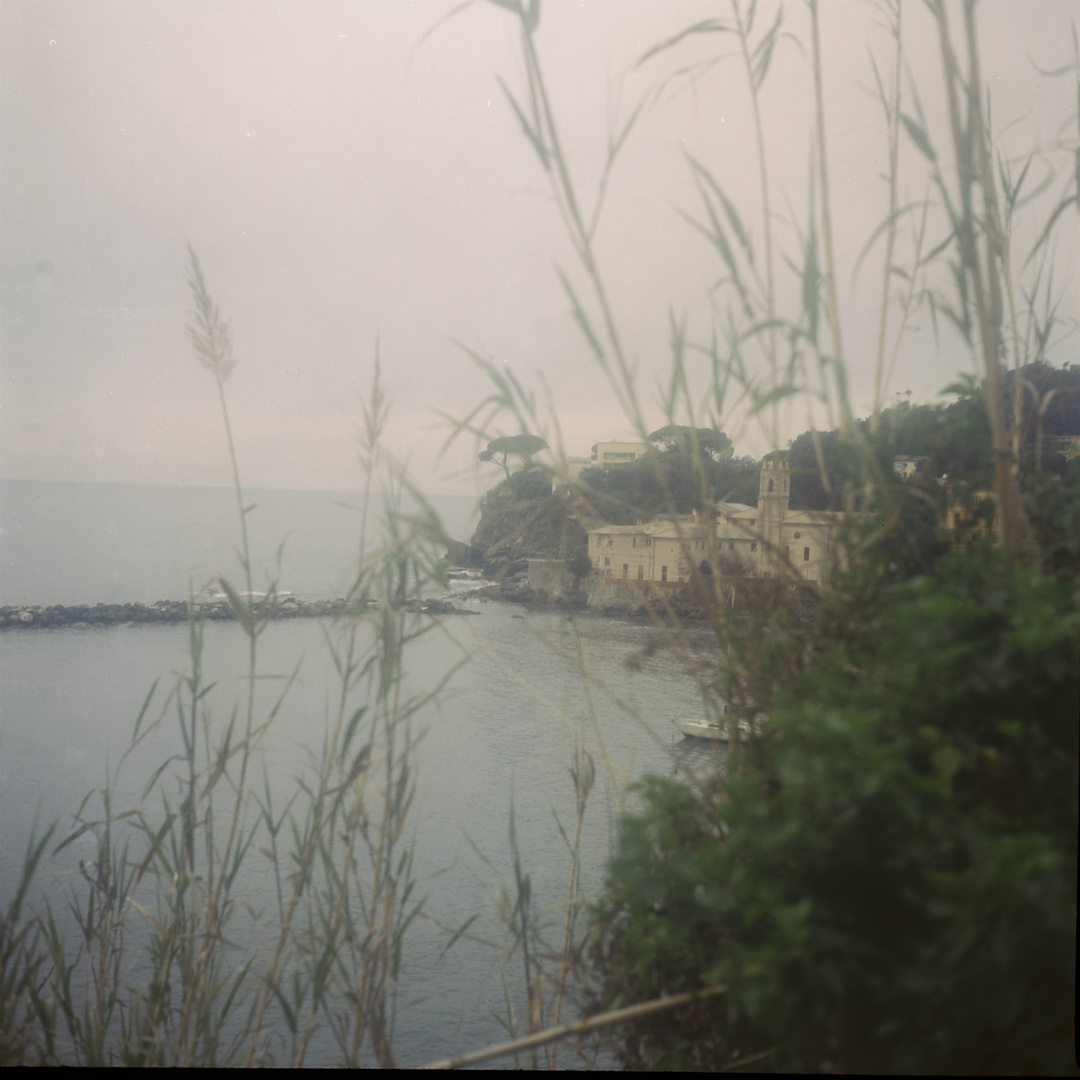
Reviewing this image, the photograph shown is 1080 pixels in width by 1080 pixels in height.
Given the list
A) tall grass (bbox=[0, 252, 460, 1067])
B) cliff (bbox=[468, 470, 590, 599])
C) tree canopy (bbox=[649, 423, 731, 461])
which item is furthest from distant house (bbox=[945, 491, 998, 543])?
tall grass (bbox=[0, 252, 460, 1067])

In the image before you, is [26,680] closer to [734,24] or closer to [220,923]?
[220,923]

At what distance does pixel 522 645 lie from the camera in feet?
15.5

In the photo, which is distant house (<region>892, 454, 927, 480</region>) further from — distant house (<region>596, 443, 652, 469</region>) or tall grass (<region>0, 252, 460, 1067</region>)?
tall grass (<region>0, 252, 460, 1067</region>)

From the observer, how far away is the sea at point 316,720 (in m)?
2.26

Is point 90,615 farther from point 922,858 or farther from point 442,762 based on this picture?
point 922,858

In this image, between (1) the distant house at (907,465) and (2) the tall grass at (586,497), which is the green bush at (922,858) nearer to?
(2) the tall grass at (586,497)

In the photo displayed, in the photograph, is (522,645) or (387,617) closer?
(387,617)

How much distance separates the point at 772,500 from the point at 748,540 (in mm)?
97

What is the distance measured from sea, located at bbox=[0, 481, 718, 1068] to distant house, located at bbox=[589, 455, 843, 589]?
45 cm

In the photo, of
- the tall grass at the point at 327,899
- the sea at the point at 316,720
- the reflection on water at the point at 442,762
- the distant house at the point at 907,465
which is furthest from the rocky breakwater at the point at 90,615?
the distant house at the point at 907,465

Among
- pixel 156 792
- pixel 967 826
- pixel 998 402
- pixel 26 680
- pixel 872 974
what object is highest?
pixel 998 402

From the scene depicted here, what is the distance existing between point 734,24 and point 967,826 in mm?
1219

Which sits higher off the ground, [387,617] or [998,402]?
[998,402]

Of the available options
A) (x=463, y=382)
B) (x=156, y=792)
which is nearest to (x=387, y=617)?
(x=463, y=382)
